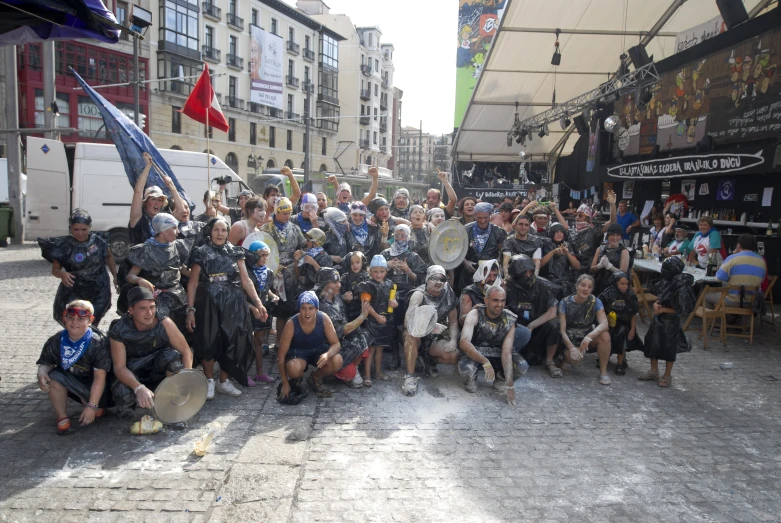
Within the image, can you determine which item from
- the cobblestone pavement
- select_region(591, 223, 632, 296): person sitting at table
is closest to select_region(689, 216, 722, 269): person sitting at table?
select_region(591, 223, 632, 296): person sitting at table

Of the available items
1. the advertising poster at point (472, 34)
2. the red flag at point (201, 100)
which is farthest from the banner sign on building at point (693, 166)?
the advertising poster at point (472, 34)

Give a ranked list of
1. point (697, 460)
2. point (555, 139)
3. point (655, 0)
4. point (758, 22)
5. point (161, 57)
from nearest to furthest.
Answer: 1. point (697, 460)
2. point (758, 22)
3. point (655, 0)
4. point (555, 139)
5. point (161, 57)

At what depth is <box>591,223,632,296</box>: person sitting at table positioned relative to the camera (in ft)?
22.1

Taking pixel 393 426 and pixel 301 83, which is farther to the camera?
pixel 301 83

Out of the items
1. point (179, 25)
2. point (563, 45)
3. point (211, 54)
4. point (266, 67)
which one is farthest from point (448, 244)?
point (266, 67)

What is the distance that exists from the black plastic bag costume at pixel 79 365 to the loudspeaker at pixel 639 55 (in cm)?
1166

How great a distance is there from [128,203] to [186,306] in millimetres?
8218

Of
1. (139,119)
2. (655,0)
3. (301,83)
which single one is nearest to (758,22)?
(655,0)

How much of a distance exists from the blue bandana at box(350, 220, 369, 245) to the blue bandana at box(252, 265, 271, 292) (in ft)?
4.35

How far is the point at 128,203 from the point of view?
1191cm

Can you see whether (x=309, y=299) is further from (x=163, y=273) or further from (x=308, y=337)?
(x=163, y=273)

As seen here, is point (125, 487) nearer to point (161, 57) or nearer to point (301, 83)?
point (161, 57)

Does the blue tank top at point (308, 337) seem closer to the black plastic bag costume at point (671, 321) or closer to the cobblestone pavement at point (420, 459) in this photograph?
the cobblestone pavement at point (420, 459)

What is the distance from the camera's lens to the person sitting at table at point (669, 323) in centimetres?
570
